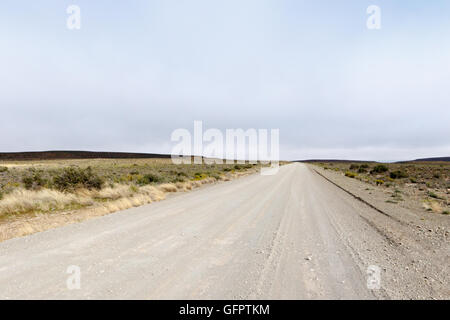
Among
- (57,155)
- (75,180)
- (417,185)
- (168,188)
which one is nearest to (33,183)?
(75,180)

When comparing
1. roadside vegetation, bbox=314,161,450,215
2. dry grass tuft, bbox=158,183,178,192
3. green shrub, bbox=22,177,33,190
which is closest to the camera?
roadside vegetation, bbox=314,161,450,215

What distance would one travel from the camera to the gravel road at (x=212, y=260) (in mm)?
3156

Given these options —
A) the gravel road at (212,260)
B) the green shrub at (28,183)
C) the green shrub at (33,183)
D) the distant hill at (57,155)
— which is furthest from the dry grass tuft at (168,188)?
the distant hill at (57,155)

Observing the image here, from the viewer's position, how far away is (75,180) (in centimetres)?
1246

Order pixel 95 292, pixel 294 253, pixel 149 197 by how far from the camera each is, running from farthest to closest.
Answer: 1. pixel 149 197
2. pixel 294 253
3. pixel 95 292

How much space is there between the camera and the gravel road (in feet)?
10.4

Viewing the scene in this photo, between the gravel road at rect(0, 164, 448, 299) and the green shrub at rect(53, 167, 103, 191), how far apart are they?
644 cm

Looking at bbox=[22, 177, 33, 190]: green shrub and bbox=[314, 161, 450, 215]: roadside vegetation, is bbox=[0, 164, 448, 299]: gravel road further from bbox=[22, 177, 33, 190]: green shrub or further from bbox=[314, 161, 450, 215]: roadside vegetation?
bbox=[22, 177, 33, 190]: green shrub

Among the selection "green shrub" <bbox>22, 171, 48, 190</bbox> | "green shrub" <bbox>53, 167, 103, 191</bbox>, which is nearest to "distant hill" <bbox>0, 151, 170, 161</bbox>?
"green shrub" <bbox>22, 171, 48, 190</bbox>

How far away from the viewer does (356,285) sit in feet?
10.9

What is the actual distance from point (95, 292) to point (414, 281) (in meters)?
4.57

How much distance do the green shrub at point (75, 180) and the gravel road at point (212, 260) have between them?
21.1 ft
